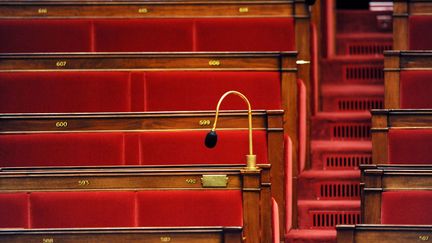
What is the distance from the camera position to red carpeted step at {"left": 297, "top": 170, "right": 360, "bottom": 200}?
4.06 feet

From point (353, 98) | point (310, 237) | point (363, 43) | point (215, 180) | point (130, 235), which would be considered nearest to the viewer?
point (130, 235)

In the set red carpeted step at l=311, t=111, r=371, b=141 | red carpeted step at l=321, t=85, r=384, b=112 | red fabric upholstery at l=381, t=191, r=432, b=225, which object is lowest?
red fabric upholstery at l=381, t=191, r=432, b=225

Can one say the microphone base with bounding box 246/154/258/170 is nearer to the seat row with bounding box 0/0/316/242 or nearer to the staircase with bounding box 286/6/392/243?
the seat row with bounding box 0/0/316/242

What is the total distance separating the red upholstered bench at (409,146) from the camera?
45.8 inches

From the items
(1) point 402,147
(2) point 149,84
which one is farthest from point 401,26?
(2) point 149,84

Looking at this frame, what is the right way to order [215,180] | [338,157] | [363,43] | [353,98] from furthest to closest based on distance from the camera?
[363,43] < [353,98] < [338,157] < [215,180]

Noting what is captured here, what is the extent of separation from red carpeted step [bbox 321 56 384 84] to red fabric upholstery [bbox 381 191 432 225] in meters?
0.40

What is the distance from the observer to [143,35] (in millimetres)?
1345

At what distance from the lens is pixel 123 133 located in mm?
1158

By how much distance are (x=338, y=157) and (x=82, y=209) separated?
14.5 inches

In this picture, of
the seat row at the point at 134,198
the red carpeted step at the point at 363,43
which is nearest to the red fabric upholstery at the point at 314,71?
the red carpeted step at the point at 363,43

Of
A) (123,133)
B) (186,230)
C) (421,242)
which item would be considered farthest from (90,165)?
(421,242)

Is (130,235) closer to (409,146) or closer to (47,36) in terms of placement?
(409,146)

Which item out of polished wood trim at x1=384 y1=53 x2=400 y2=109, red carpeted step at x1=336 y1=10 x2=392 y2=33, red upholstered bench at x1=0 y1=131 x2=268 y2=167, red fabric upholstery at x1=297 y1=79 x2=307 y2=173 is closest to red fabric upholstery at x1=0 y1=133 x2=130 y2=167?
red upholstered bench at x1=0 y1=131 x2=268 y2=167
